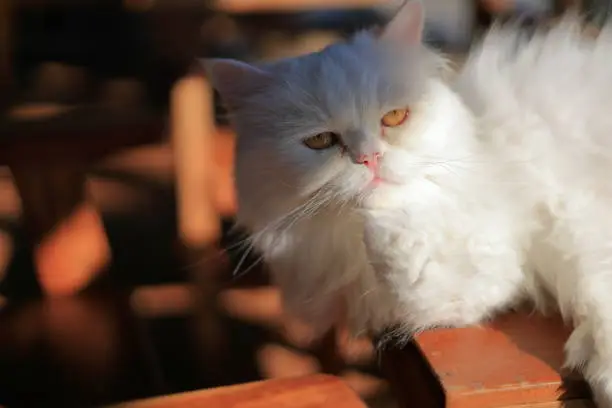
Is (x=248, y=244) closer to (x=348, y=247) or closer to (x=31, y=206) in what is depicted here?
(x=348, y=247)

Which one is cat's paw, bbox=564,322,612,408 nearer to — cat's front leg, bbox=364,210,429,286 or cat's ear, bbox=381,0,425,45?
cat's front leg, bbox=364,210,429,286

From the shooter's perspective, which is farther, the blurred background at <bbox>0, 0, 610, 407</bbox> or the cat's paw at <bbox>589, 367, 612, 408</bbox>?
the blurred background at <bbox>0, 0, 610, 407</bbox>

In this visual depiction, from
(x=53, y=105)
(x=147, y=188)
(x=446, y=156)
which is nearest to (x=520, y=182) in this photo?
(x=446, y=156)

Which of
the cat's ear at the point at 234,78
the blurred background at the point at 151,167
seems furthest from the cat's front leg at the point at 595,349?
the blurred background at the point at 151,167

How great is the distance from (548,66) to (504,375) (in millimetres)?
376

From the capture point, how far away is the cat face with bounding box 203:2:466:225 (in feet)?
2.16

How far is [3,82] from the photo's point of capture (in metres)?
1.38

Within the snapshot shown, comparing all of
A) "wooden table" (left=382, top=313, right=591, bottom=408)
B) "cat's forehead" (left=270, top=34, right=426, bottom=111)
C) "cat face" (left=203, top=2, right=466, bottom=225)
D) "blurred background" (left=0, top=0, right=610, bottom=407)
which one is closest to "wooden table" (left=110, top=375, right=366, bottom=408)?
"wooden table" (left=382, top=313, right=591, bottom=408)

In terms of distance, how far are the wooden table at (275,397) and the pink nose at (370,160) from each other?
0.73 feet

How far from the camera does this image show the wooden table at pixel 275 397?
2.12ft

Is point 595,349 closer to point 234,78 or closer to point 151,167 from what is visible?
point 234,78

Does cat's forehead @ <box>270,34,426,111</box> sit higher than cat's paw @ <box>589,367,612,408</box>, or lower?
higher

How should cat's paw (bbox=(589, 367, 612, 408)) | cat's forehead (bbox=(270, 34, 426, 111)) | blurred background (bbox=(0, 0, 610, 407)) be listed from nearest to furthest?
cat's paw (bbox=(589, 367, 612, 408)), cat's forehead (bbox=(270, 34, 426, 111)), blurred background (bbox=(0, 0, 610, 407))

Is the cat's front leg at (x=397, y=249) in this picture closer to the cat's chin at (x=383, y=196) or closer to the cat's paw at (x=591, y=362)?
the cat's chin at (x=383, y=196)
